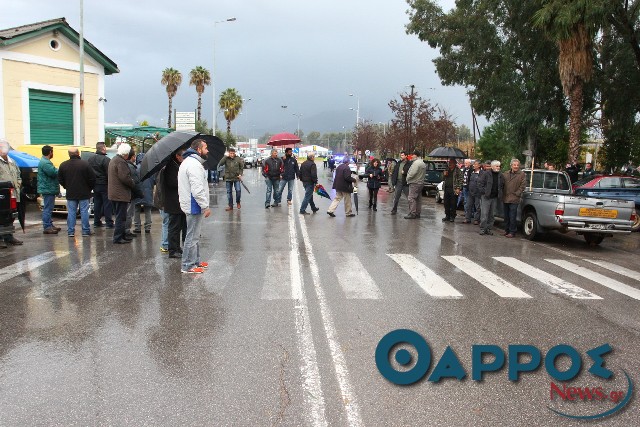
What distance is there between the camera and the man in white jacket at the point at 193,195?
7.93 metres

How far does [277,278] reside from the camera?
8094 millimetres

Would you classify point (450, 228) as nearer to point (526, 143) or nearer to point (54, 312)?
point (54, 312)

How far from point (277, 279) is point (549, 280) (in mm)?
4075

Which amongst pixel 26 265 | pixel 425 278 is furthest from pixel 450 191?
pixel 26 265

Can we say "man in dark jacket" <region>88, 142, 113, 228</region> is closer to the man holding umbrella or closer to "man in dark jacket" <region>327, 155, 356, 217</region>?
the man holding umbrella

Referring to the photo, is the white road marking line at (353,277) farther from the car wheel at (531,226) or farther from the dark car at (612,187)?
the dark car at (612,187)

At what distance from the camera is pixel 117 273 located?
827 centimetres

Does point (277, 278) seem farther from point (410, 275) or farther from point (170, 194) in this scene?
point (170, 194)

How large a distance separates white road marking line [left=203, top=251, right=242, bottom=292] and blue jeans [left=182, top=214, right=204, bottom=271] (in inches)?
12.9

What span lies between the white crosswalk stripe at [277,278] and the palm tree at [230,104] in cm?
6433

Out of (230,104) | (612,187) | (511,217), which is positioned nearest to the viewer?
(511,217)

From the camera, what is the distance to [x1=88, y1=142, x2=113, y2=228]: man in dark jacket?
12297 mm

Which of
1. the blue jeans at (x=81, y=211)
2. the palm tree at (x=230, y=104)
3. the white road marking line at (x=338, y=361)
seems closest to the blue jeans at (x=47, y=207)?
the blue jeans at (x=81, y=211)

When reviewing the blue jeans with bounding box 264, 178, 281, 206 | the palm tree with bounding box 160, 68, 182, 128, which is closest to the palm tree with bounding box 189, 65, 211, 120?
the palm tree with bounding box 160, 68, 182, 128
